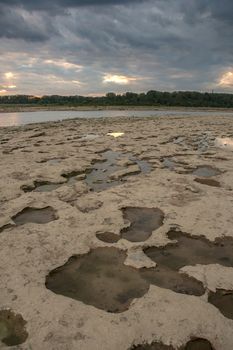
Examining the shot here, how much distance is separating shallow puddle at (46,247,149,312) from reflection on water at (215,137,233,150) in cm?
1234

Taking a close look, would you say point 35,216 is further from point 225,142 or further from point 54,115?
point 54,115

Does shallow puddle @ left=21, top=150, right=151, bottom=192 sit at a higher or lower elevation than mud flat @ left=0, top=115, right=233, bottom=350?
lower

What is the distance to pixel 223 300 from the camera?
456 cm

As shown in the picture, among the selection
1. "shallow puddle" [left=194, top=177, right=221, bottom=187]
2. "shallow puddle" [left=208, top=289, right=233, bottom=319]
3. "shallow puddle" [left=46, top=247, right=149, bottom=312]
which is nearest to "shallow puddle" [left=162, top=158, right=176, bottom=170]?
"shallow puddle" [left=194, top=177, right=221, bottom=187]

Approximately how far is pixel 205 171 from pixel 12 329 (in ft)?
28.2

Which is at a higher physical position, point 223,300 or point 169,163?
point 223,300

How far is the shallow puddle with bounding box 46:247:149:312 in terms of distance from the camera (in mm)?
4520

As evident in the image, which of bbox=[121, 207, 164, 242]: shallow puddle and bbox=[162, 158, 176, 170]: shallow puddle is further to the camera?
bbox=[162, 158, 176, 170]: shallow puddle

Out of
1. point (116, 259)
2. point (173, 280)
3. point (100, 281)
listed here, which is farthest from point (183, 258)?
point (100, 281)

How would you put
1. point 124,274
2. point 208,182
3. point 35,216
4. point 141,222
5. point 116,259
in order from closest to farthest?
point 124,274 < point 116,259 < point 141,222 < point 35,216 < point 208,182

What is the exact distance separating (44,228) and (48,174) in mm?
4247

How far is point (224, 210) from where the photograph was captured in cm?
741

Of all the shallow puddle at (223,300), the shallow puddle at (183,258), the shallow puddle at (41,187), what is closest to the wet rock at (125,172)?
the shallow puddle at (41,187)

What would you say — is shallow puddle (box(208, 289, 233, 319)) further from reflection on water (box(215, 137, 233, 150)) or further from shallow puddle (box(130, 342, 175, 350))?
reflection on water (box(215, 137, 233, 150))
